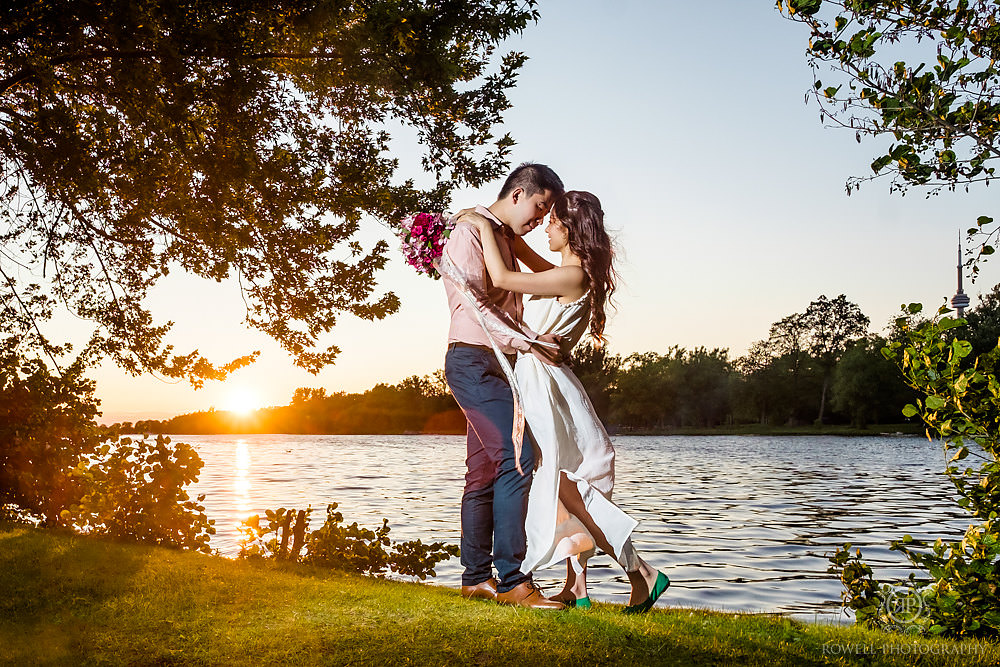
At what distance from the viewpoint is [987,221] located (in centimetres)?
573

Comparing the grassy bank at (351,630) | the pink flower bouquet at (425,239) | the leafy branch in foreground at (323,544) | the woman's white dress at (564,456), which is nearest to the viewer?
the grassy bank at (351,630)

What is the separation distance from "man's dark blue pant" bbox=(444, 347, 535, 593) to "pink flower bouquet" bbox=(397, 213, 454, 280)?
73 cm

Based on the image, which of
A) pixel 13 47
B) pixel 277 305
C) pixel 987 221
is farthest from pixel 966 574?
pixel 13 47

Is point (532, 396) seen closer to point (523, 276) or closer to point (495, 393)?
point (495, 393)

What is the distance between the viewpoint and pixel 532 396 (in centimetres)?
539

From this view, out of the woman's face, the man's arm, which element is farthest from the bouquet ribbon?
the woman's face

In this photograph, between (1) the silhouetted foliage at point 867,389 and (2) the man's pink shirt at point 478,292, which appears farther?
(1) the silhouetted foliage at point 867,389

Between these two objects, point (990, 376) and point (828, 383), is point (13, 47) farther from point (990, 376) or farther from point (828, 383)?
point (828, 383)

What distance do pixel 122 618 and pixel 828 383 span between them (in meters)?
99.7

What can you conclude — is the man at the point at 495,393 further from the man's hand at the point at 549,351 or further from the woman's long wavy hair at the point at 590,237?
the woman's long wavy hair at the point at 590,237

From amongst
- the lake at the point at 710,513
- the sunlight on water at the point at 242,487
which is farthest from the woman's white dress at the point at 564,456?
the sunlight on water at the point at 242,487

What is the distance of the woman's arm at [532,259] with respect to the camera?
226 inches

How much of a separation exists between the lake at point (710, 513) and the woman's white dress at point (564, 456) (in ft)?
10.9

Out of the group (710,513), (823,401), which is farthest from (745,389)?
(710,513)
